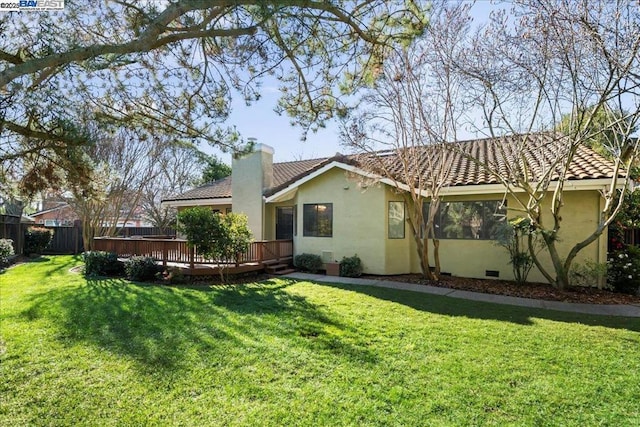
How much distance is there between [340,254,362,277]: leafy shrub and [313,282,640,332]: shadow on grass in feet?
9.32

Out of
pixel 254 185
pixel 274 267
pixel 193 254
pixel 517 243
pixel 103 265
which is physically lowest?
pixel 274 267

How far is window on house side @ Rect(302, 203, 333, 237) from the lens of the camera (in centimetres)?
1395

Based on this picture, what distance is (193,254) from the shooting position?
11992 millimetres

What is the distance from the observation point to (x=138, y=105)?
21.1 feet

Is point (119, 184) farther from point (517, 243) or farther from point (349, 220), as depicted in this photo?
point (517, 243)

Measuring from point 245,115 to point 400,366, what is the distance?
218 inches

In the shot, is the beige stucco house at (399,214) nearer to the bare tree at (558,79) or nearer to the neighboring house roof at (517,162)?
the neighboring house roof at (517,162)

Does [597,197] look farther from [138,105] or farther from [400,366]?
[138,105]

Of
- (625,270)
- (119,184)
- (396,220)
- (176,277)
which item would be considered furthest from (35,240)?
(625,270)

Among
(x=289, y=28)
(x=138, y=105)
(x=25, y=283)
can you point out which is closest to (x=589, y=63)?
(x=289, y=28)

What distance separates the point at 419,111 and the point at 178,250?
32.1 feet

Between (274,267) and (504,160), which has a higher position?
(504,160)

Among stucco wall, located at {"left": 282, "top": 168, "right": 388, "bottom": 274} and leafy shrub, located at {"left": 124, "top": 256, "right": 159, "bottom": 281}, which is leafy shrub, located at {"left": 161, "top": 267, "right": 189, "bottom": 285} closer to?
leafy shrub, located at {"left": 124, "top": 256, "right": 159, "bottom": 281}

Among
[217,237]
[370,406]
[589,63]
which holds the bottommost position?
[370,406]
